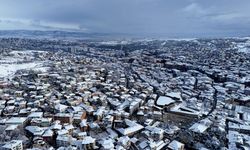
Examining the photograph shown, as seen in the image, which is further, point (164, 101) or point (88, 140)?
point (164, 101)

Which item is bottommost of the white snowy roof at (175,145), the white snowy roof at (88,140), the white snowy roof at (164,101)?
the white snowy roof at (175,145)

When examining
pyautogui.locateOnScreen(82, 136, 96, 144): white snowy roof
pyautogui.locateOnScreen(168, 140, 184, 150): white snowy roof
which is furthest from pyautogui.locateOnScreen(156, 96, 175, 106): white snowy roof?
pyautogui.locateOnScreen(82, 136, 96, 144): white snowy roof

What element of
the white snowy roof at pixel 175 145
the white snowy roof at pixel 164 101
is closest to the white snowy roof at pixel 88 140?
the white snowy roof at pixel 175 145

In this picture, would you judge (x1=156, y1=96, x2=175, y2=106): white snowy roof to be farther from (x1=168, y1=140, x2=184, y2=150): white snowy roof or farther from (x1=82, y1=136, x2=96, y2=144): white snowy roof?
(x1=82, y1=136, x2=96, y2=144): white snowy roof

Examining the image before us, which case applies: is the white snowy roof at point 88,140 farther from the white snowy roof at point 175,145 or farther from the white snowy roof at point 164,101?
the white snowy roof at point 164,101

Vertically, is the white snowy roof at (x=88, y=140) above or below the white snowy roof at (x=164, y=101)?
below

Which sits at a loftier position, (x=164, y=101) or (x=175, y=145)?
(x=164, y=101)

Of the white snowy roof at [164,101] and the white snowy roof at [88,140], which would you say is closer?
the white snowy roof at [88,140]

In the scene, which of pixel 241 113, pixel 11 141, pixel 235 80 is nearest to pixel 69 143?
pixel 11 141

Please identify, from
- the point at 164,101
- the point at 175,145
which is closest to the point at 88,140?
the point at 175,145

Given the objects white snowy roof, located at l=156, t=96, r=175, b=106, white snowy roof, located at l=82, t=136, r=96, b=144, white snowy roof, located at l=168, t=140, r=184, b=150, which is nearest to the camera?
white snowy roof, located at l=82, t=136, r=96, b=144

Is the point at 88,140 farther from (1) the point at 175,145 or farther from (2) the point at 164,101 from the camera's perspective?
(2) the point at 164,101

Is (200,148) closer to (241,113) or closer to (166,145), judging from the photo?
(166,145)
